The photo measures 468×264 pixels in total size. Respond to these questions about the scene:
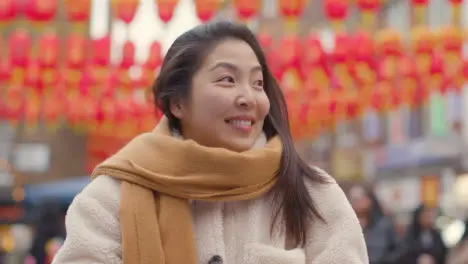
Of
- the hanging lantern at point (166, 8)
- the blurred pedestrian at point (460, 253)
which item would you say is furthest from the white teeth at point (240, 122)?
the hanging lantern at point (166, 8)

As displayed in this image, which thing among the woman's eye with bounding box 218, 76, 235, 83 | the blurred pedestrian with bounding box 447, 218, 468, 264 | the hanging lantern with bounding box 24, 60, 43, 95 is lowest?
the blurred pedestrian with bounding box 447, 218, 468, 264

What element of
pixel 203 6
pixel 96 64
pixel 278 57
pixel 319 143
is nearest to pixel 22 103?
pixel 96 64

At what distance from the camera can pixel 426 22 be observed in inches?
876

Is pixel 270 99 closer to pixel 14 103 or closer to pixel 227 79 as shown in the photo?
pixel 227 79

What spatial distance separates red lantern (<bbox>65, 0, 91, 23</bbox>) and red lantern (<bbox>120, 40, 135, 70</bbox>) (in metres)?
2.10

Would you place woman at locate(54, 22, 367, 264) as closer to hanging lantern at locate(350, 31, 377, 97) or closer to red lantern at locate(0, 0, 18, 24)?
red lantern at locate(0, 0, 18, 24)

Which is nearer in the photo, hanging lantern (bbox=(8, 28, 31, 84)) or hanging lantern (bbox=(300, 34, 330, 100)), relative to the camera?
hanging lantern (bbox=(300, 34, 330, 100))

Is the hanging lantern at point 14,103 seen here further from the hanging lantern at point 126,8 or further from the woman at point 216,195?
the woman at point 216,195

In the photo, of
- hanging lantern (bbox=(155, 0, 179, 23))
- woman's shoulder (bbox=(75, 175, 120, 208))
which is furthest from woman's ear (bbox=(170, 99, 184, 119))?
hanging lantern (bbox=(155, 0, 179, 23))

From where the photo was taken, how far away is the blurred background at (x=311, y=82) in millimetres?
10547

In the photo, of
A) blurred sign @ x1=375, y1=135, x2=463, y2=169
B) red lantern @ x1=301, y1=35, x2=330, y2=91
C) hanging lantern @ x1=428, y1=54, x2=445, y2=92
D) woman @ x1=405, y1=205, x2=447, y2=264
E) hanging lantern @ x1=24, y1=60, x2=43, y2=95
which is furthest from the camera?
blurred sign @ x1=375, y1=135, x2=463, y2=169

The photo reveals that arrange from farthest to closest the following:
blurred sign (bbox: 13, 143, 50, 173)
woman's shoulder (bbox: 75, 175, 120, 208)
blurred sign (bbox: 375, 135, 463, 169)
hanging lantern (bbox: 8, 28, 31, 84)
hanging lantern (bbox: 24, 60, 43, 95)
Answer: blurred sign (bbox: 13, 143, 50, 173) → blurred sign (bbox: 375, 135, 463, 169) → hanging lantern (bbox: 24, 60, 43, 95) → hanging lantern (bbox: 8, 28, 31, 84) → woman's shoulder (bbox: 75, 175, 120, 208)

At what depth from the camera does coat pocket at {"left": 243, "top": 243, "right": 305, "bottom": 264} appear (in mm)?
2045

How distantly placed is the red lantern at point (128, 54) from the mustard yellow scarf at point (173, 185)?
34.9 ft
